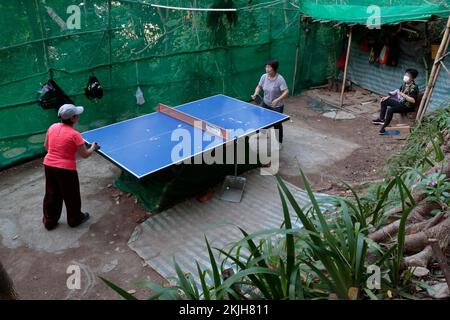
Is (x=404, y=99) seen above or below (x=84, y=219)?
above

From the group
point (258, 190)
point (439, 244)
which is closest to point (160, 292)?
point (439, 244)

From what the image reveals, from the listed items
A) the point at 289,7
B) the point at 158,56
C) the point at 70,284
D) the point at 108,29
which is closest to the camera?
the point at 70,284

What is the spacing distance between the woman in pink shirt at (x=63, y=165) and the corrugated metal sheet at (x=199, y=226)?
0.92 m

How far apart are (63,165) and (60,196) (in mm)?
515

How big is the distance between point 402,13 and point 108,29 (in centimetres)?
576

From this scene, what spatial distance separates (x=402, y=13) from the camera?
722 cm

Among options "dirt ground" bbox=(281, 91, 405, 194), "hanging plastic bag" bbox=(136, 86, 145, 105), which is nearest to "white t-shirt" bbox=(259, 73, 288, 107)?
"dirt ground" bbox=(281, 91, 405, 194)

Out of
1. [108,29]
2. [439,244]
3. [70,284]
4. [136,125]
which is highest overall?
[108,29]

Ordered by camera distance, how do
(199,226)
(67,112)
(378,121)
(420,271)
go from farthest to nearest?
1. (378,121)
2. (199,226)
3. (67,112)
4. (420,271)

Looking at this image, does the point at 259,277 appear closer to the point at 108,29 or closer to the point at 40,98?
the point at 40,98

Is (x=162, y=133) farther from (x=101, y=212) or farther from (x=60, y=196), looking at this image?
(x=60, y=196)

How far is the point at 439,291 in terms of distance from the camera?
2.17 meters

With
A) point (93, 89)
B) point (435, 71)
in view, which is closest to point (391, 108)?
point (435, 71)

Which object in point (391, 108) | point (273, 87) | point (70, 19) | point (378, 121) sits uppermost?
point (70, 19)
